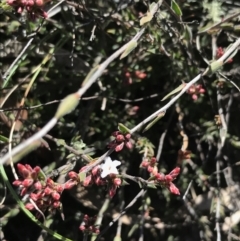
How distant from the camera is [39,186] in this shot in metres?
1.32

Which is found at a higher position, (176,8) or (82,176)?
(176,8)

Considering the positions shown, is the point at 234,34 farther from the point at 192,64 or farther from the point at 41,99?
the point at 41,99

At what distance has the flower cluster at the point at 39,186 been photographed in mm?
1312

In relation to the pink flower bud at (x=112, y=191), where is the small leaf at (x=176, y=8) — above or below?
above

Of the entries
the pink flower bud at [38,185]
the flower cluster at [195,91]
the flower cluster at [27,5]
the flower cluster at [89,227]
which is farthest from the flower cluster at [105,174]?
the flower cluster at [195,91]

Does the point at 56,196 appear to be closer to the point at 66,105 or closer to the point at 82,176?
the point at 82,176

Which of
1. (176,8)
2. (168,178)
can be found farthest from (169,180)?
(176,8)

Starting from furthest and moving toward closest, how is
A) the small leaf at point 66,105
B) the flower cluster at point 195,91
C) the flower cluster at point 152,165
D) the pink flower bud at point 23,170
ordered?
the flower cluster at point 195,91 → the flower cluster at point 152,165 → the pink flower bud at point 23,170 → the small leaf at point 66,105

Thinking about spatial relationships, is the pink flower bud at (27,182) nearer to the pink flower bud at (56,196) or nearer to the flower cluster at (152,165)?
the pink flower bud at (56,196)

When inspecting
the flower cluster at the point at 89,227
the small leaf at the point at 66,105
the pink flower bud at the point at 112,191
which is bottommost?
the flower cluster at the point at 89,227

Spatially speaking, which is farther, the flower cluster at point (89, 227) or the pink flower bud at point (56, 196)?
the flower cluster at point (89, 227)

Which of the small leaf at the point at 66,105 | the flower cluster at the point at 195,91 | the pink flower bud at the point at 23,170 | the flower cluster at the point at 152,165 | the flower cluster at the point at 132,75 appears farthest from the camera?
the flower cluster at the point at 132,75

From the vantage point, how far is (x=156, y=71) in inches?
79.2

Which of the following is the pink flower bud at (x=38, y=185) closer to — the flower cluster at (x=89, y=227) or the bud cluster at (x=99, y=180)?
the bud cluster at (x=99, y=180)
